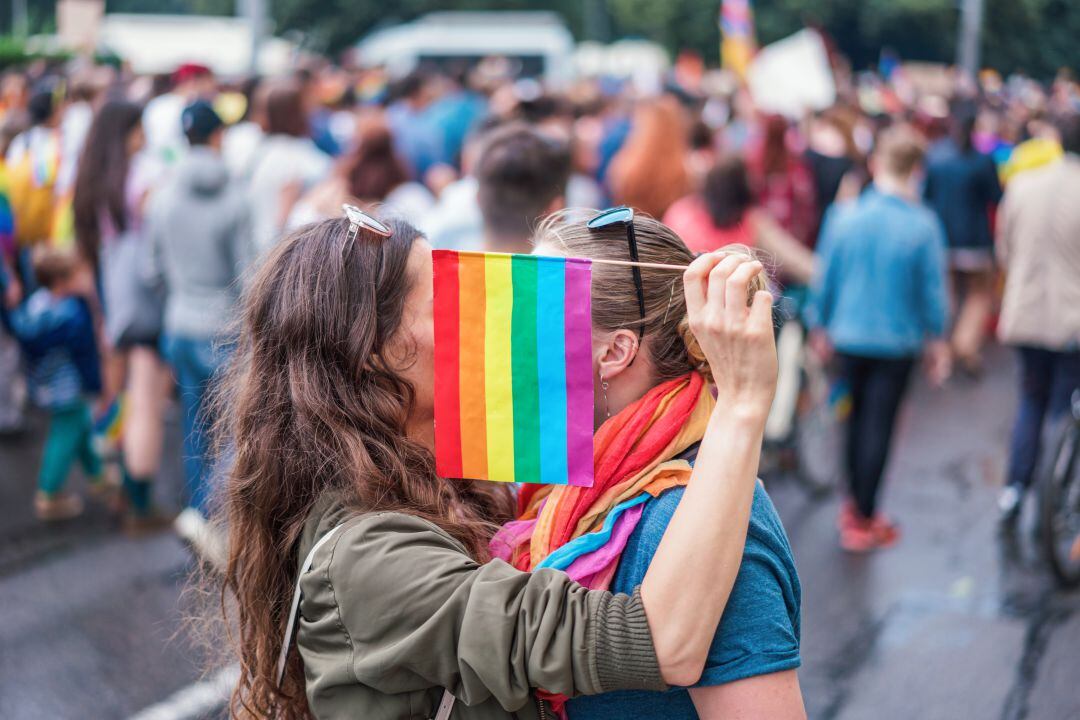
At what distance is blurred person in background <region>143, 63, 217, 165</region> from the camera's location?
7.58m

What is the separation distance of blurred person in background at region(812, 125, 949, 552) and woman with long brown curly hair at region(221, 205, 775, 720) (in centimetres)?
400

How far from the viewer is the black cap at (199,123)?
5234 millimetres

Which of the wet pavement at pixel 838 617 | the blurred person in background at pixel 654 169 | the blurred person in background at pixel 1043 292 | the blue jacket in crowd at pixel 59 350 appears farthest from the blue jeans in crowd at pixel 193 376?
the blurred person in background at pixel 1043 292

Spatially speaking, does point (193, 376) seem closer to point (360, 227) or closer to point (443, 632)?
point (360, 227)

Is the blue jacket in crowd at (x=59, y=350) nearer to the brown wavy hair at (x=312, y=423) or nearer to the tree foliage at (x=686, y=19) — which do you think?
the brown wavy hair at (x=312, y=423)

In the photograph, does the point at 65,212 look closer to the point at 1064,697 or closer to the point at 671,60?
the point at 1064,697

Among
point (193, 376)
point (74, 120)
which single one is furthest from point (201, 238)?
point (74, 120)

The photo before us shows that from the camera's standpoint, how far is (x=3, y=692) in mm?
4371

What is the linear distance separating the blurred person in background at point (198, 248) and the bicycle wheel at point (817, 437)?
3471 millimetres

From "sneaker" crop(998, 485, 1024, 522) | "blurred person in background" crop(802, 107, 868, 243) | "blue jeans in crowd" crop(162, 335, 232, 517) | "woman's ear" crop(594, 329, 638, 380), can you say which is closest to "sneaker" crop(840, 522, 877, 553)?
"sneaker" crop(998, 485, 1024, 522)

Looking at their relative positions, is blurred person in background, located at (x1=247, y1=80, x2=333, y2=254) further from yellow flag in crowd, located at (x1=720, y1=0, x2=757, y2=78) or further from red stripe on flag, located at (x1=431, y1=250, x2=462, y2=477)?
yellow flag in crowd, located at (x1=720, y1=0, x2=757, y2=78)

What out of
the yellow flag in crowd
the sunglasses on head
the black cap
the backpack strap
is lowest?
the backpack strap

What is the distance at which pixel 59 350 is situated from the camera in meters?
6.38

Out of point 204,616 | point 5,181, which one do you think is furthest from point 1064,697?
point 5,181
